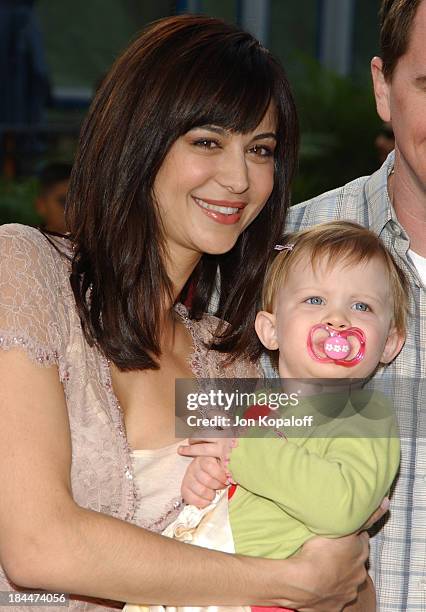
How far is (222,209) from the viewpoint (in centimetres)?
265

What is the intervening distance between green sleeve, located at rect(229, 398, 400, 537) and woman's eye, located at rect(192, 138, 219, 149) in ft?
2.44

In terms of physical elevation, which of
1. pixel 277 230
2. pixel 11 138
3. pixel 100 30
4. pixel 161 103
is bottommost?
pixel 11 138

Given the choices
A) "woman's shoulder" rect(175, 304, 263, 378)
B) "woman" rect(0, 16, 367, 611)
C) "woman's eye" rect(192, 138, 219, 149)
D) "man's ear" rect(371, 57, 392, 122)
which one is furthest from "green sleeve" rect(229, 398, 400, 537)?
"man's ear" rect(371, 57, 392, 122)

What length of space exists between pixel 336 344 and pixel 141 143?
2.24 feet

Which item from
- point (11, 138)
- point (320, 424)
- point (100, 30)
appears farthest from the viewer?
point (100, 30)

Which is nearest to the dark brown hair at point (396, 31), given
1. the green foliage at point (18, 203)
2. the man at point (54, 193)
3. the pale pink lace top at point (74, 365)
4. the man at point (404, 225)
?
the man at point (404, 225)

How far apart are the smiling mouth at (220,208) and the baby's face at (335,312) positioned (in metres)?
0.30

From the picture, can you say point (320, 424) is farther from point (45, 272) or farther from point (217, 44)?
point (217, 44)

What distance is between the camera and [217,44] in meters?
2.54

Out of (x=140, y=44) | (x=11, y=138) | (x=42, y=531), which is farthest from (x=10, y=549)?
(x=11, y=138)

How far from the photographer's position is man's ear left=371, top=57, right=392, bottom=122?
2.98 meters

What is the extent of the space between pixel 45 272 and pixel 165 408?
492mm

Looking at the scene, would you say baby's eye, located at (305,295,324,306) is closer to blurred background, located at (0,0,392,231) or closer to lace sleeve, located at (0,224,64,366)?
lace sleeve, located at (0,224,64,366)

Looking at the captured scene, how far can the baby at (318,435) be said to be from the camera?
7.20ft
